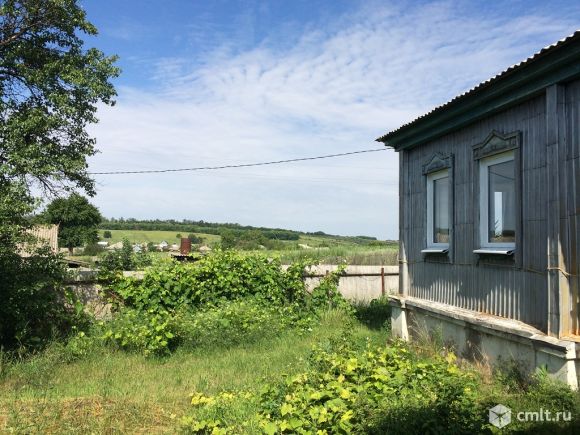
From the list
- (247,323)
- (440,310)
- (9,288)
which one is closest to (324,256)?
(247,323)

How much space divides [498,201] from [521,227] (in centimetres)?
87

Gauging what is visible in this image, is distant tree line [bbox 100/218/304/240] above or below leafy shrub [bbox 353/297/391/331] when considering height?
above

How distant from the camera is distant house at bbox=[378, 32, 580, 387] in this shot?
5312 millimetres

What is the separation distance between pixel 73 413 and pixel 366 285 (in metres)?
10.2

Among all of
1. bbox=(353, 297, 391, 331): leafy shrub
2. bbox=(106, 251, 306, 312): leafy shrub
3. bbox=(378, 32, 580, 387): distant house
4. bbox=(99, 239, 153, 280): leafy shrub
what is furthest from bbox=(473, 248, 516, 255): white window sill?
bbox=(99, 239, 153, 280): leafy shrub

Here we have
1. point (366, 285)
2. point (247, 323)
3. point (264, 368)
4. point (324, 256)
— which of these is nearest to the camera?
point (264, 368)

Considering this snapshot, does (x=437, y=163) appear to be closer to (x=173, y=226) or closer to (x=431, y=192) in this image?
(x=431, y=192)

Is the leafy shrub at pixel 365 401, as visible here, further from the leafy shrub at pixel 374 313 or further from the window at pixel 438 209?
the leafy shrub at pixel 374 313

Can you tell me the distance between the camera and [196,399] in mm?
5609

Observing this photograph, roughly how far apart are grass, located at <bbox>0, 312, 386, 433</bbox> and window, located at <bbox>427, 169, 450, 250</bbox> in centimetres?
242

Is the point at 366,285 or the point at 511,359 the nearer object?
the point at 511,359

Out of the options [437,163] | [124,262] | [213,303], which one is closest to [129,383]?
[213,303]

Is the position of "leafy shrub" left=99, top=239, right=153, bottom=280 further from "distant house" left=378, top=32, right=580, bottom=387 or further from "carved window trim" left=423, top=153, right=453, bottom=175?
"carved window trim" left=423, top=153, right=453, bottom=175

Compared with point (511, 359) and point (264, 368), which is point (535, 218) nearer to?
point (511, 359)
